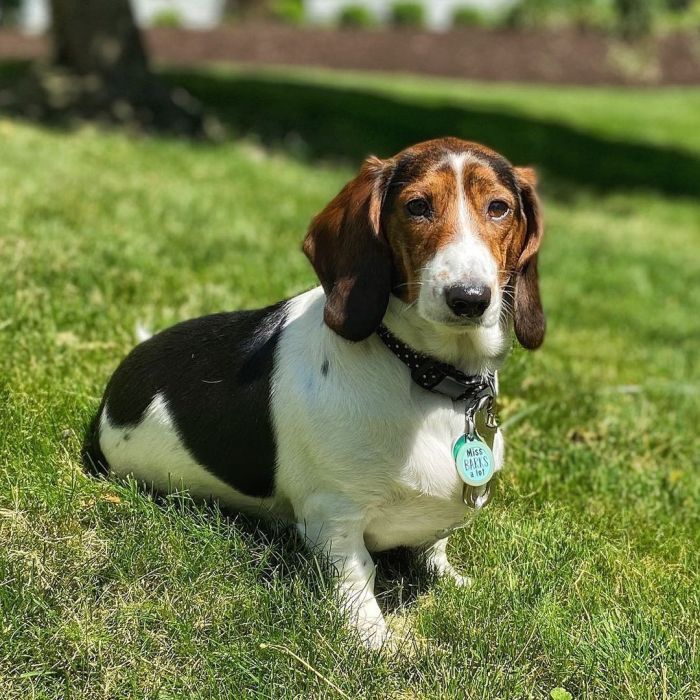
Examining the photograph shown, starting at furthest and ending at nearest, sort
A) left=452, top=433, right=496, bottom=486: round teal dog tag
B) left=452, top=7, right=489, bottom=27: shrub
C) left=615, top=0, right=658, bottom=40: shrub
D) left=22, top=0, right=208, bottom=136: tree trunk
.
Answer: left=452, top=7, right=489, bottom=27: shrub
left=615, top=0, right=658, bottom=40: shrub
left=22, top=0, right=208, bottom=136: tree trunk
left=452, top=433, right=496, bottom=486: round teal dog tag

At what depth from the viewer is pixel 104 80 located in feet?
33.8

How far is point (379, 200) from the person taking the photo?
2.80m

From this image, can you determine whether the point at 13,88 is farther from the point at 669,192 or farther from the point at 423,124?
the point at 669,192

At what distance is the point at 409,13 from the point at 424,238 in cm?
2757

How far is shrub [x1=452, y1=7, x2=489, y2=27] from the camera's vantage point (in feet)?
94.5

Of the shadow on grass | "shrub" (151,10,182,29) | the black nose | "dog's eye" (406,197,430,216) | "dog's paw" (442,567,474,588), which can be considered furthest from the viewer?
"shrub" (151,10,182,29)

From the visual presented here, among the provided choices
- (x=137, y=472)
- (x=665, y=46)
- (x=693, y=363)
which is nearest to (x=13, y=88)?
(x=693, y=363)

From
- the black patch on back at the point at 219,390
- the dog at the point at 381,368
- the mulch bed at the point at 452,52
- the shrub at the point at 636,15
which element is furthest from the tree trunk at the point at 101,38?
the mulch bed at the point at 452,52

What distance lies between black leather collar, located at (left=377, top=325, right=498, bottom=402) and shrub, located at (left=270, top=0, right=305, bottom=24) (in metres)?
26.4

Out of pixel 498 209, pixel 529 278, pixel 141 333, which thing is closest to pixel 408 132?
pixel 141 333

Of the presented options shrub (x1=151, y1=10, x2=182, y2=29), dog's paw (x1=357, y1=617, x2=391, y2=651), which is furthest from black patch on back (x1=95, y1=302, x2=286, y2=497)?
shrub (x1=151, y1=10, x2=182, y2=29)

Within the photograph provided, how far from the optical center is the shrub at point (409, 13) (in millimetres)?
28531

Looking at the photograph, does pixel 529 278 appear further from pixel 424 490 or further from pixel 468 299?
pixel 424 490

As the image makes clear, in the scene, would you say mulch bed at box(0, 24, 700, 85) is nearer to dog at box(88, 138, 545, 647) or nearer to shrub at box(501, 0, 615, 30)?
shrub at box(501, 0, 615, 30)
